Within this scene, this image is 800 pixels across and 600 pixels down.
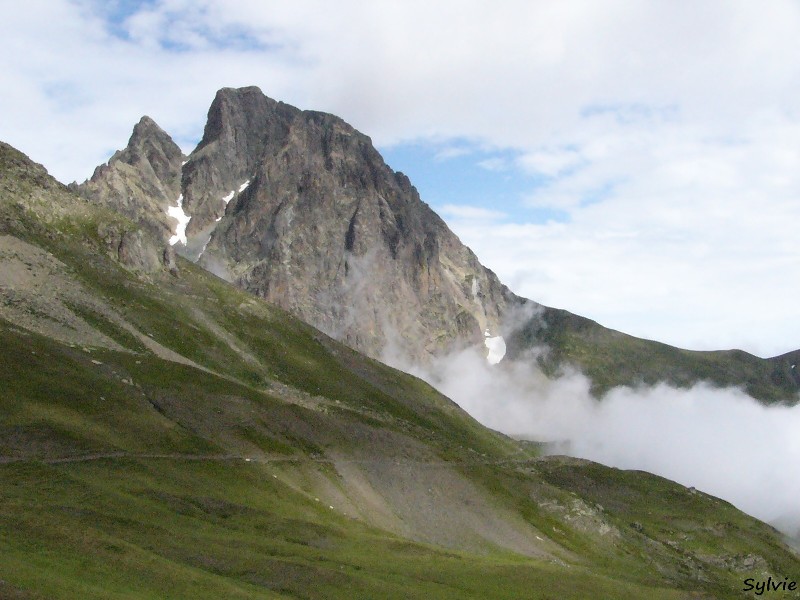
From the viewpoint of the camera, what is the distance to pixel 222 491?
10669 cm

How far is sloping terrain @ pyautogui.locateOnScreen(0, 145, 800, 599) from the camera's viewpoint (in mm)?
73312

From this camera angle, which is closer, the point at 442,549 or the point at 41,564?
the point at 41,564

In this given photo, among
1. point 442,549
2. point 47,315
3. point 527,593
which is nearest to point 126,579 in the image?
point 527,593

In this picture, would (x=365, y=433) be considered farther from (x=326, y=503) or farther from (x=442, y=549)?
(x=442, y=549)

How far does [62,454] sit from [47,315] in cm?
6314

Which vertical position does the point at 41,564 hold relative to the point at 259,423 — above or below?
below

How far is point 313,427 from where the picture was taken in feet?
509

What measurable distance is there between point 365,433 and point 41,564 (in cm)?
10618

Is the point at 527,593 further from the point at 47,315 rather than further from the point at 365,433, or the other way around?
the point at 47,315

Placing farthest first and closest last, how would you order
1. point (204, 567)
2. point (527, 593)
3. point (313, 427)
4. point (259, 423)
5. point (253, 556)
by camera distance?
point (313, 427) < point (259, 423) < point (527, 593) < point (253, 556) < point (204, 567)

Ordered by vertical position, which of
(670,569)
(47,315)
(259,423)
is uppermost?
(47,315)

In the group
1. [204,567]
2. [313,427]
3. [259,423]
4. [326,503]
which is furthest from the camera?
[313,427]

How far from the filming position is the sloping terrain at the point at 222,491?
7331 centimetres

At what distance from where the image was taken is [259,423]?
475 feet
